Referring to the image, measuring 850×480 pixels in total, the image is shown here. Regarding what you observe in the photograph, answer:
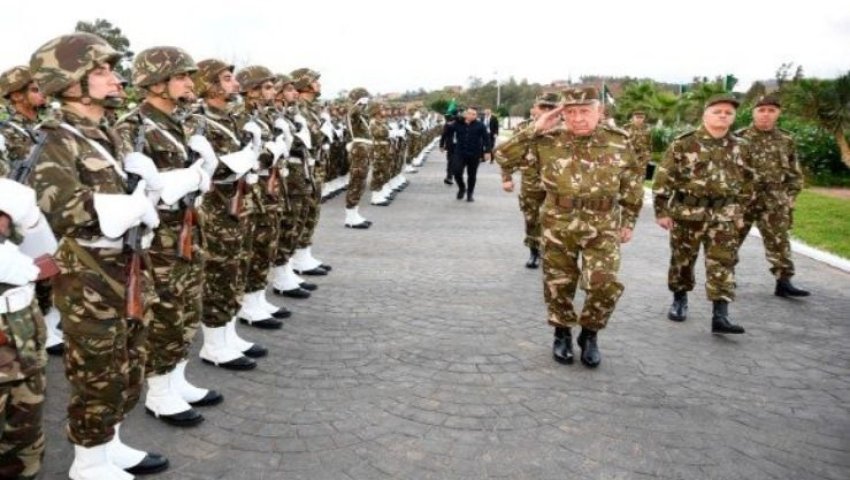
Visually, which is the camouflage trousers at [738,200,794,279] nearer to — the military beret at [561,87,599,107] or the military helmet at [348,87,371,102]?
the military beret at [561,87,599,107]

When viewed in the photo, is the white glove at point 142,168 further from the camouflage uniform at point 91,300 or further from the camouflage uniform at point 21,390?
the camouflage uniform at point 21,390

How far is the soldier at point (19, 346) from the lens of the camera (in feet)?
8.52

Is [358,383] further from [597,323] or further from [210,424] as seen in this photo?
[597,323]

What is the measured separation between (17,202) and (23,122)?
13.5 feet

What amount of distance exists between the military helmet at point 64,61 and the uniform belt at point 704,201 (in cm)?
493

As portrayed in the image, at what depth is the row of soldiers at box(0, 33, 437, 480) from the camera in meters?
2.88

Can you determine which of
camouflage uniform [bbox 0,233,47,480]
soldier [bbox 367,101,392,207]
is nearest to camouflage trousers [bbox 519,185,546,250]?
soldier [bbox 367,101,392,207]

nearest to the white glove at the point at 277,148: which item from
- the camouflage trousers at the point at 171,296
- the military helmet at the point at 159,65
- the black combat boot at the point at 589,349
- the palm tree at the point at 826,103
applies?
the military helmet at the point at 159,65

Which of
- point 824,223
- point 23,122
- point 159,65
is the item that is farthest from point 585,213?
point 824,223

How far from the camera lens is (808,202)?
580 inches

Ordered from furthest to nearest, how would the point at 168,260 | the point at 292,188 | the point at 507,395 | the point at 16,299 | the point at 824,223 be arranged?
the point at 824,223 → the point at 292,188 → the point at 507,395 → the point at 168,260 → the point at 16,299

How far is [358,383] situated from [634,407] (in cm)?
189

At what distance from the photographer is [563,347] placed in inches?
206

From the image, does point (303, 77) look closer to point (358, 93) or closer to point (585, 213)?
point (585, 213)
